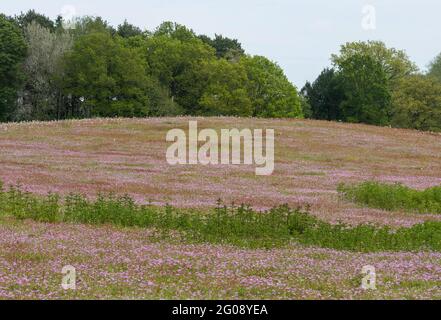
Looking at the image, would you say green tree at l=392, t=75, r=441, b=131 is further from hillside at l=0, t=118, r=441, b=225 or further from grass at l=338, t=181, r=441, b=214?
grass at l=338, t=181, r=441, b=214

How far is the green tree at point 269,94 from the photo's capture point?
107 m

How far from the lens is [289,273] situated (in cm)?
1287

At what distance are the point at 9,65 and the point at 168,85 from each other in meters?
26.2

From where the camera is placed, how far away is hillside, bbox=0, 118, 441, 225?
28.1 meters

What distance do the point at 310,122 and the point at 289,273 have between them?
64.7 meters

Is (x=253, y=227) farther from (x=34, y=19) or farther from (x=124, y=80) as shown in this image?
(x=34, y=19)

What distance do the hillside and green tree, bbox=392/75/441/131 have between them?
3319 centimetres

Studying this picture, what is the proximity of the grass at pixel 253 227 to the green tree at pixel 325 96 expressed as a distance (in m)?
98.0

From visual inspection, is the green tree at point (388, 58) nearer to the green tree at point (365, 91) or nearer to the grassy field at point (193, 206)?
the green tree at point (365, 91)

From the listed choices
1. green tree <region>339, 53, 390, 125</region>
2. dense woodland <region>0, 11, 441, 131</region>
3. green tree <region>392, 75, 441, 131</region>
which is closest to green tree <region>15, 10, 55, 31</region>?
dense woodland <region>0, 11, 441, 131</region>

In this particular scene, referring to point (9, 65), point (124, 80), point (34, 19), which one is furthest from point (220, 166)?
point (34, 19)

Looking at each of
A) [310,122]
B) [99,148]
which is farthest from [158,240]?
[310,122]

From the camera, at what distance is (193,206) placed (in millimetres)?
24328

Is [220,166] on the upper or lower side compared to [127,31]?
lower
